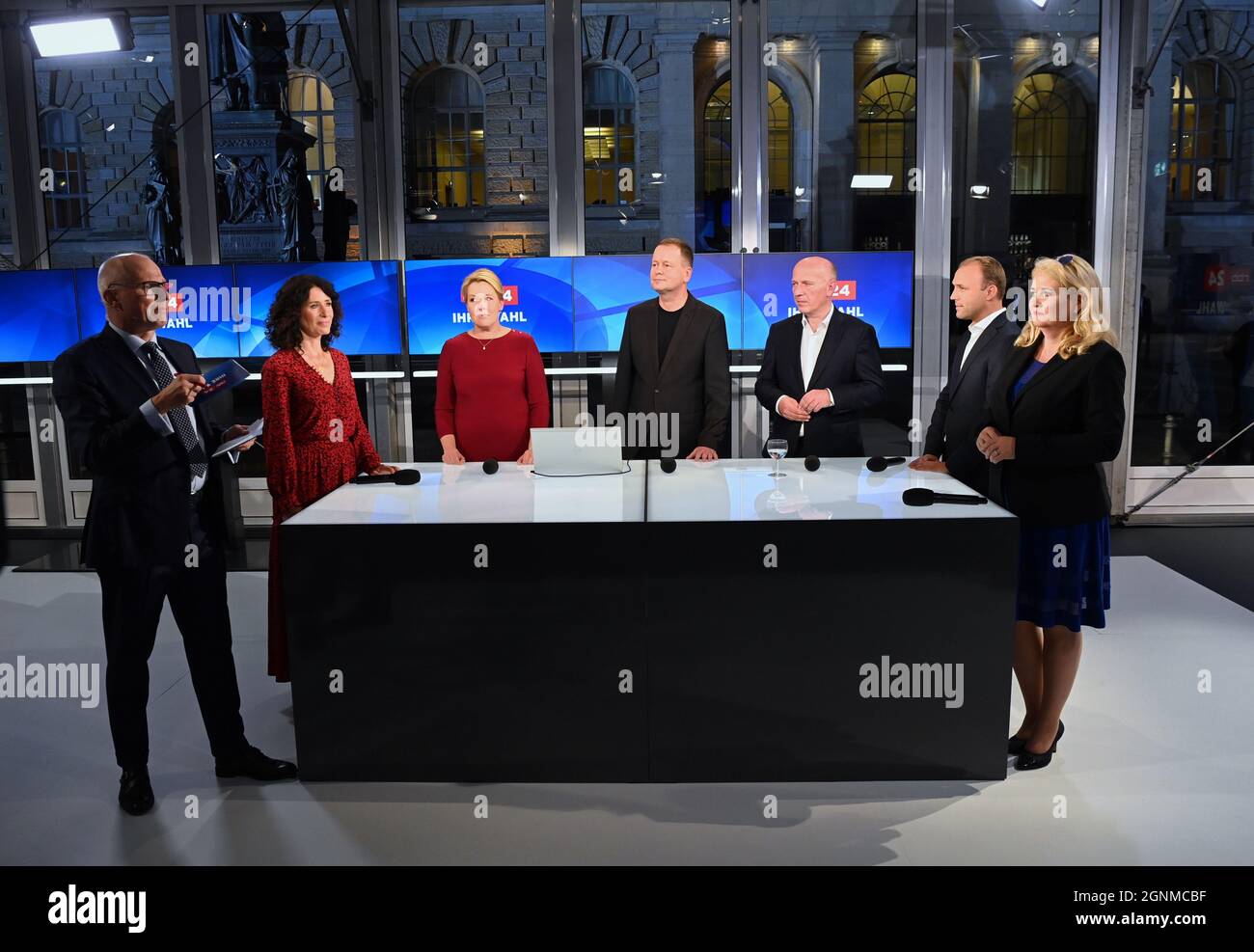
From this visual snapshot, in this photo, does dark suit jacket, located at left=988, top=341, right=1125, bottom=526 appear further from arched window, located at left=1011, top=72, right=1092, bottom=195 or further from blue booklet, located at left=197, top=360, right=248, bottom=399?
arched window, located at left=1011, top=72, right=1092, bottom=195

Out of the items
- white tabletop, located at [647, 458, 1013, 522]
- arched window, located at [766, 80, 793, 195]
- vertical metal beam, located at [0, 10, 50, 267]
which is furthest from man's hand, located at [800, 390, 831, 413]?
vertical metal beam, located at [0, 10, 50, 267]

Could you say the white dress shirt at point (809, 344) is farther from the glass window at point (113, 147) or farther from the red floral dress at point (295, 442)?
the glass window at point (113, 147)

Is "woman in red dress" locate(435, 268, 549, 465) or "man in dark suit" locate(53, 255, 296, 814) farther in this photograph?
"woman in red dress" locate(435, 268, 549, 465)

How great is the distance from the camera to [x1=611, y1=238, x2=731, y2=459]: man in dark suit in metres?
4.16

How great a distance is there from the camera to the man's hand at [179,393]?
264 centimetres

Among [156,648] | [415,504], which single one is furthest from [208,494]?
[156,648]

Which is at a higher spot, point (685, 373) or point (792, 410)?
point (685, 373)

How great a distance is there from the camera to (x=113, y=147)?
256 inches

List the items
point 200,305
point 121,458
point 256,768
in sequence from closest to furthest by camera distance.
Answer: point 121,458 < point 256,768 < point 200,305

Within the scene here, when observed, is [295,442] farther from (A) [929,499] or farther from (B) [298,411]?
(A) [929,499]

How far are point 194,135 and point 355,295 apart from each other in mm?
1572

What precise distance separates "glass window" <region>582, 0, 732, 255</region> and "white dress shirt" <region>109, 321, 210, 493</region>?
12.5 ft

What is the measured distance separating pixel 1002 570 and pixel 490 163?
4.49 meters

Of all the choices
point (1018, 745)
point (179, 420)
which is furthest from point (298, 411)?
point (1018, 745)
